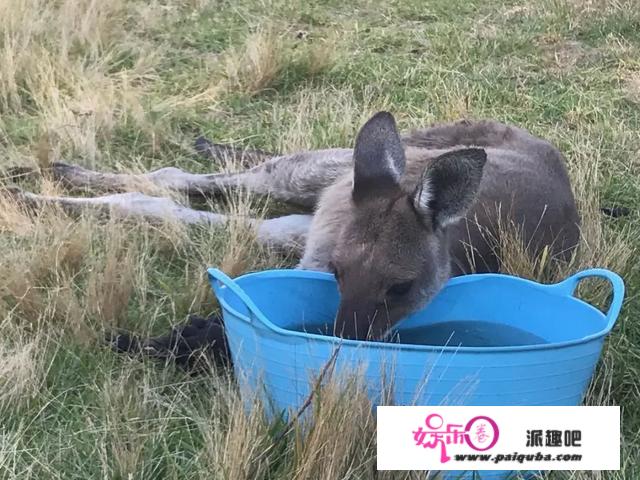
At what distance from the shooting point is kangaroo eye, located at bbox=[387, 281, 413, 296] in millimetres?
3082

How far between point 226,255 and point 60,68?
2.82 meters

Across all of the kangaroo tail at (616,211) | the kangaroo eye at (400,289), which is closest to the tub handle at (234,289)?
the kangaroo eye at (400,289)

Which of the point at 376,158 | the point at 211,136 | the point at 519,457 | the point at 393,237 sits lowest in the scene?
the point at 211,136

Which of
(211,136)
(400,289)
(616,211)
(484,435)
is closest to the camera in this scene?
(484,435)

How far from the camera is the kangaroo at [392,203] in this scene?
310cm

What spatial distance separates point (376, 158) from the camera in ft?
11.5

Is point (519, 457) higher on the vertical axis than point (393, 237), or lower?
lower

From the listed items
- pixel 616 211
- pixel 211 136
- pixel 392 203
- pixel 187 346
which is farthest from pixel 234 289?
pixel 211 136

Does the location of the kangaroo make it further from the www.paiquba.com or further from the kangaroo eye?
the www.paiquba.com

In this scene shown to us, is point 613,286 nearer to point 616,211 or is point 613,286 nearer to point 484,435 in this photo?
point 484,435

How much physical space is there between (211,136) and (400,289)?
2.88m

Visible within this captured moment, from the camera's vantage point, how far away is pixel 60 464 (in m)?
2.63

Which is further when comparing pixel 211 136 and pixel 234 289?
pixel 211 136

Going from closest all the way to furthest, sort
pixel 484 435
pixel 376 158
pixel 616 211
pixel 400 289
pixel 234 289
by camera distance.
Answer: pixel 484 435 → pixel 234 289 → pixel 400 289 → pixel 376 158 → pixel 616 211
